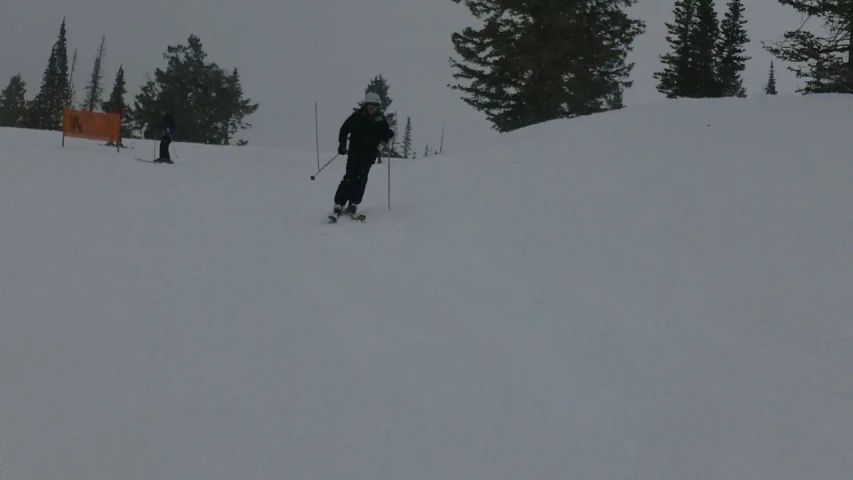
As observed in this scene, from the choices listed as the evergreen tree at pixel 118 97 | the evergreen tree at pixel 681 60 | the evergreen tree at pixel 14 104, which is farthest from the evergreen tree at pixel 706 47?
the evergreen tree at pixel 14 104

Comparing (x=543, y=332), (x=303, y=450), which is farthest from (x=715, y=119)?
(x=303, y=450)

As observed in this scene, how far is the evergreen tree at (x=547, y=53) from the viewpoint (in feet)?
71.1

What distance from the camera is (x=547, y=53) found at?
21375 millimetres

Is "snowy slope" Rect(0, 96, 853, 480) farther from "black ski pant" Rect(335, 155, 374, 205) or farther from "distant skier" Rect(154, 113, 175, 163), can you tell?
"distant skier" Rect(154, 113, 175, 163)

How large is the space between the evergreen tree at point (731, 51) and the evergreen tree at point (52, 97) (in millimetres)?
57685

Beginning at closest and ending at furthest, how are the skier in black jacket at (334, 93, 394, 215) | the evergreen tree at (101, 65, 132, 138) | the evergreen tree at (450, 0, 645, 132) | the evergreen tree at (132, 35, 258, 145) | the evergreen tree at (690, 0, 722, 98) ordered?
the skier in black jacket at (334, 93, 394, 215) → the evergreen tree at (450, 0, 645, 132) → the evergreen tree at (690, 0, 722, 98) → the evergreen tree at (132, 35, 258, 145) → the evergreen tree at (101, 65, 132, 138)

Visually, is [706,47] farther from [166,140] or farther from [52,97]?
[52,97]

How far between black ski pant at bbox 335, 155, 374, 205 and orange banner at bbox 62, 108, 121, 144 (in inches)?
502

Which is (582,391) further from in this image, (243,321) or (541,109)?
(541,109)

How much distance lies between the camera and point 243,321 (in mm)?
4727

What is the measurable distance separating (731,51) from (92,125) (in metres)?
33.7

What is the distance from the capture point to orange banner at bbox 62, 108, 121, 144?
17.5 meters

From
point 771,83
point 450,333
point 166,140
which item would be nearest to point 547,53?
point 166,140

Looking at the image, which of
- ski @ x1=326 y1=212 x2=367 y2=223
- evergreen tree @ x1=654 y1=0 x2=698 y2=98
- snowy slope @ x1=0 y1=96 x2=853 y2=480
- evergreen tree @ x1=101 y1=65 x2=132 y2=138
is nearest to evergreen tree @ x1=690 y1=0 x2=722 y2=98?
evergreen tree @ x1=654 y1=0 x2=698 y2=98
